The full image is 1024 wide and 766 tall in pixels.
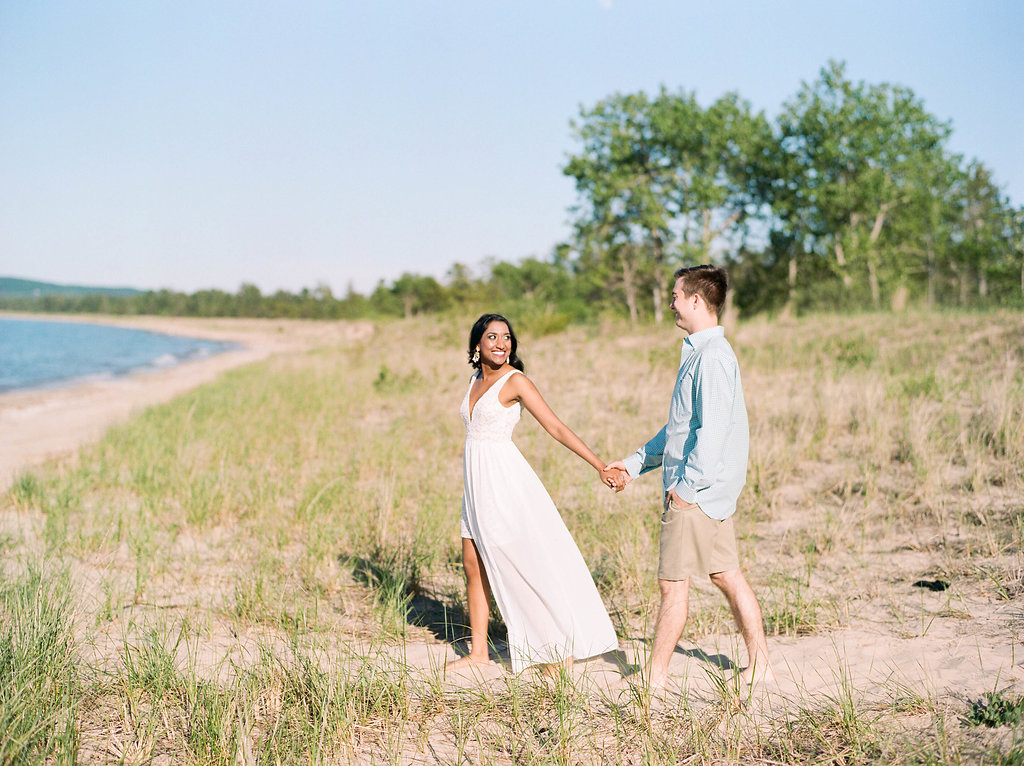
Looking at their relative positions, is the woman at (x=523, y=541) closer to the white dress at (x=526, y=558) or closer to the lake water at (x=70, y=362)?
the white dress at (x=526, y=558)

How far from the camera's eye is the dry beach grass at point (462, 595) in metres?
2.98

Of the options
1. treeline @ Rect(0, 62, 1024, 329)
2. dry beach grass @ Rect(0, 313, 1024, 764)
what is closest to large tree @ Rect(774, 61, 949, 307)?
treeline @ Rect(0, 62, 1024, 329)

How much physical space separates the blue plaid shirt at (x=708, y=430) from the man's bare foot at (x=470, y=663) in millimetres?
1441

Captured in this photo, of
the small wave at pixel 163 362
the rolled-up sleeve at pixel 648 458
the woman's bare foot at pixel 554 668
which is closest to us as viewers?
the woman's bare foot at pixel 554 668

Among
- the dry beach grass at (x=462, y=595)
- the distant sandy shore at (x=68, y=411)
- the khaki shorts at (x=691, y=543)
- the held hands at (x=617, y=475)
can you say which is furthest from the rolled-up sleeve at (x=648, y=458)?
the distant sandy shore at (x=68, y=411)

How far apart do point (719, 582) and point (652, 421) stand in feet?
21.7

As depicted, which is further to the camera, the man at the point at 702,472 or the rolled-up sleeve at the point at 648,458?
the rolled-up sleeve at the point at 648,458

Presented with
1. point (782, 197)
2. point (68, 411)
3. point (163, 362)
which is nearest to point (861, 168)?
point (782, 197)

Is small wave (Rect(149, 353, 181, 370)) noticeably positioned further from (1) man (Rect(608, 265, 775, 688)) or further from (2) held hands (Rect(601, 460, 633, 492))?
(1) man (Rect(608, 265, 775, 688))

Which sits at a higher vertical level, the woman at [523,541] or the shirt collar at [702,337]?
the shirt collar at [702,337]

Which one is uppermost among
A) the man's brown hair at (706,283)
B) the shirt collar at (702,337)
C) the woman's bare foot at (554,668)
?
the man's brown hair at (706,283)

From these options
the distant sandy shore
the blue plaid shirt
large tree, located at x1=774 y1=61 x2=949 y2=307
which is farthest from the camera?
large tree, located at x1=774 y1=61 x2=949 y2=307

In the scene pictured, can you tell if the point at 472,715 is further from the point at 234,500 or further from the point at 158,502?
the point at 158,502

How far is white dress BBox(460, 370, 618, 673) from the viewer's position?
150 inches
